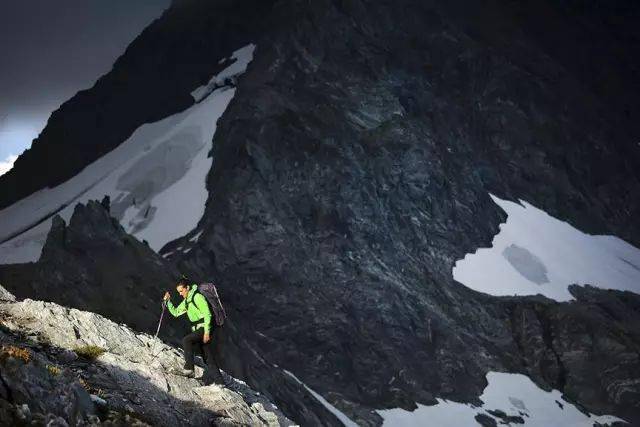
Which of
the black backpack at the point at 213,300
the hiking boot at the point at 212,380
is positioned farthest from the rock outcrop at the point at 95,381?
the black backpack at the point at 213,300

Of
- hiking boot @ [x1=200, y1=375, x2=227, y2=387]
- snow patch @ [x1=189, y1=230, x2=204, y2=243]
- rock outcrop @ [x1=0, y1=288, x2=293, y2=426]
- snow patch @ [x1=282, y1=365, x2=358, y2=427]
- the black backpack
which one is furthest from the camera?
snow patch @ [x1=189, y1=230, x2=204, y2=243]

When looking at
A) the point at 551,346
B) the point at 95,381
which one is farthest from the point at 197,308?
the point at 551,346

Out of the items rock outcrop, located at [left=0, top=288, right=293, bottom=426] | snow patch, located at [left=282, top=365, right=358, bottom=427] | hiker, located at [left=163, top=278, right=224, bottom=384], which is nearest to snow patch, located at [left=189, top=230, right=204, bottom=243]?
snow patch, located at [left=282, top=365, right=358, bottom=427]

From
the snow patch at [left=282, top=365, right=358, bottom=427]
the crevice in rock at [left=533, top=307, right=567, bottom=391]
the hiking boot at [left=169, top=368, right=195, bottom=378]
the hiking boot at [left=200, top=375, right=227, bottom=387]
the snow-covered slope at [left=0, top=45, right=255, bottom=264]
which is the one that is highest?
the snow-covered slope at [left=0, top=45, right=255, bottom=264]

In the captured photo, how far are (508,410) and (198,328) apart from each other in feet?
167

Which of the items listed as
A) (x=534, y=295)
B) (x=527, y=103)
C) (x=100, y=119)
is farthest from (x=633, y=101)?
(x=100, y=119)

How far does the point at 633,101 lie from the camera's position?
121m

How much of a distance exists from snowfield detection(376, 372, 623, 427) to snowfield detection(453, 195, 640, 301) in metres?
12.1

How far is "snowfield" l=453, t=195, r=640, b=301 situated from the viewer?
72312mm

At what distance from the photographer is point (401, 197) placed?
75.0 metres

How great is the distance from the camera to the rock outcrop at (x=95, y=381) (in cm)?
894

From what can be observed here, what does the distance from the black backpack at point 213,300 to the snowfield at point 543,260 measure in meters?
59.5

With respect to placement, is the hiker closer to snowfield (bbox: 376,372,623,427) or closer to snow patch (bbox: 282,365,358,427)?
snow patch (bbox: 282,365,358,427)

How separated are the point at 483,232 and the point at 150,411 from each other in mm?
72770
